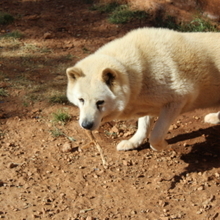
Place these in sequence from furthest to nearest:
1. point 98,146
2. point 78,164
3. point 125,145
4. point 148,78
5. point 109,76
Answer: point 125,145, point 98,146, point 78,164, point 148,78, point 109,76

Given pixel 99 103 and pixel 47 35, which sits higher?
pixel 99 103

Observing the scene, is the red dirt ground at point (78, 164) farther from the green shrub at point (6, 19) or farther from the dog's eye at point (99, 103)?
the green shrub at point (6, 19)

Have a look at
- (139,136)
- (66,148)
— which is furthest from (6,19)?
(139,136)

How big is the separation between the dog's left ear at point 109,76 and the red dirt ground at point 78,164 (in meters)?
1.18

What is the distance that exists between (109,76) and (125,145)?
4.76 feet

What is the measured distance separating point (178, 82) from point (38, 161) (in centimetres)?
204

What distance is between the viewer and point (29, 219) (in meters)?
4.55

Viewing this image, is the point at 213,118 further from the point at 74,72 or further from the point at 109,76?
the point at 74,72

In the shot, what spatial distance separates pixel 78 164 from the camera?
19.1 feet

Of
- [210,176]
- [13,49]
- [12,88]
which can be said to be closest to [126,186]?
[210,176]

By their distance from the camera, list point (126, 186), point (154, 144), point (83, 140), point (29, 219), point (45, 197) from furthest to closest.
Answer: point (83, 140)
point (154, 144)
point (126, 186)
point (45, 197)
point (29, 219)

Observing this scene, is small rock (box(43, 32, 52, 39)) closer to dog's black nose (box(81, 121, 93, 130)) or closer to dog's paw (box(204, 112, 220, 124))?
dog's paw (box(204, 112, 220, 124))

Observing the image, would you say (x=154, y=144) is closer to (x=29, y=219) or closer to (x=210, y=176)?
(x=210, y=176)

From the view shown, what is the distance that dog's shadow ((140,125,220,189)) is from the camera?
5.88 meters
